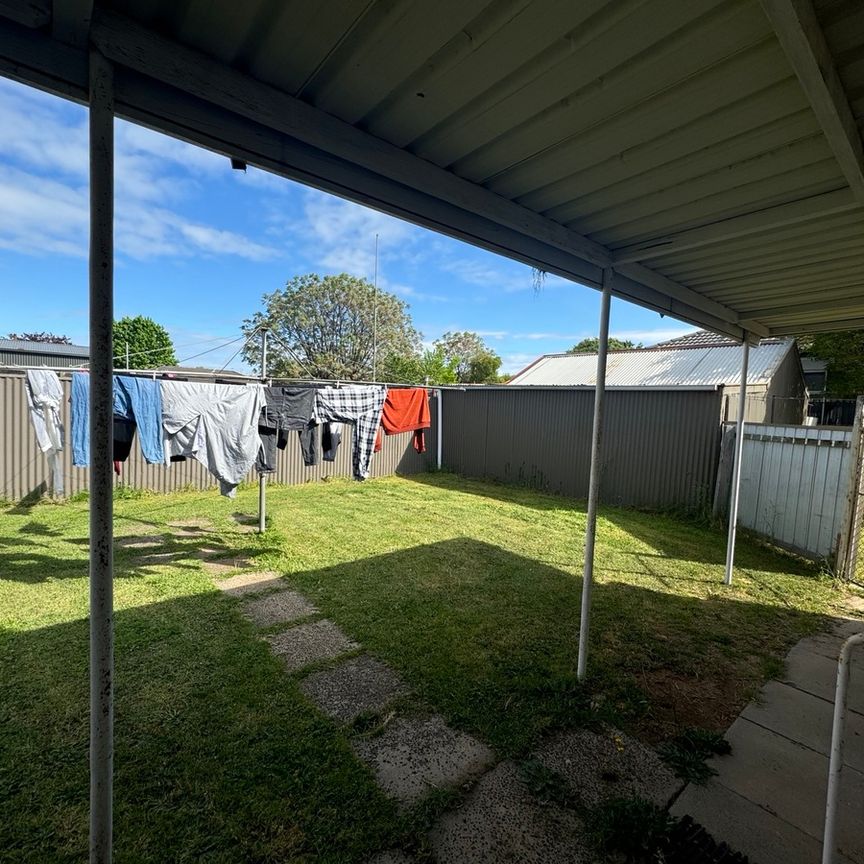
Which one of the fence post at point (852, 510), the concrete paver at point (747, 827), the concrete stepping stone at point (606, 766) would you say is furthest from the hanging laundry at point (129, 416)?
the fence post at point (852, 510)

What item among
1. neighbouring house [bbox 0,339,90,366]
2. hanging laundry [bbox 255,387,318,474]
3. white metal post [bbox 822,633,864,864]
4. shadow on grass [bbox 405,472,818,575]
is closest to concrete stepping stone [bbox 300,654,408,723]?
white metal post [bbox 822,633,864,864]

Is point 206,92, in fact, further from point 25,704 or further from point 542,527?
point 542,527

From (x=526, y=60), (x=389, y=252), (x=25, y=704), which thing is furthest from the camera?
(x=389, y=252)

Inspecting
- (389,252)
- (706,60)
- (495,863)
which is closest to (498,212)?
(706,60)

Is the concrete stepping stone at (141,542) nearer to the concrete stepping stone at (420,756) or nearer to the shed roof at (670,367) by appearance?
the concrete stepping stone at (420,756)

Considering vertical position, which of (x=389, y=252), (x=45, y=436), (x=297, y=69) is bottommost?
(x=45, y=436)

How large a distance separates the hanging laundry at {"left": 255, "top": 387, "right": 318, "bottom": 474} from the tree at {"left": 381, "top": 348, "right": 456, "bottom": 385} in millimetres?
14366

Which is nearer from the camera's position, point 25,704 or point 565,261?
point 25,704

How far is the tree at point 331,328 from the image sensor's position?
2088 centimetres

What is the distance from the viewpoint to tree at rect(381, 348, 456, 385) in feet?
64.3

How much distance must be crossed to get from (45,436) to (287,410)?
242 cm

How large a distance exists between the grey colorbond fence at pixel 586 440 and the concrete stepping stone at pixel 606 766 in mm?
5621

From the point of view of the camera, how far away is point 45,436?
4.48 meters

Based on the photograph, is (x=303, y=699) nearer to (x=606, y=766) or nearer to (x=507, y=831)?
(x=507, y=831)
